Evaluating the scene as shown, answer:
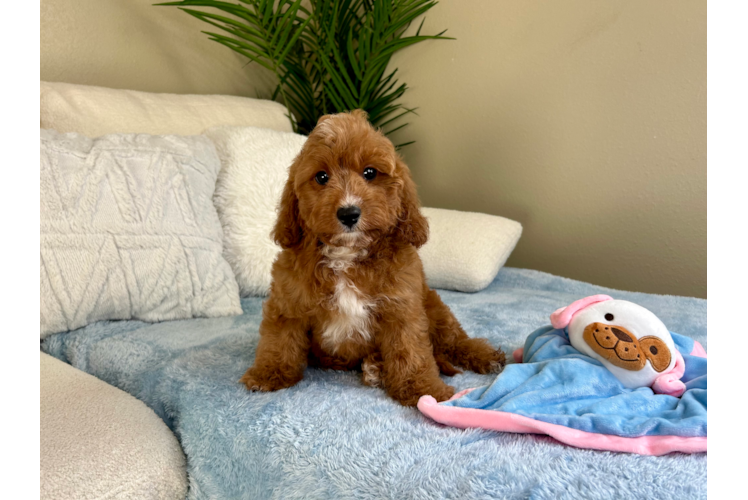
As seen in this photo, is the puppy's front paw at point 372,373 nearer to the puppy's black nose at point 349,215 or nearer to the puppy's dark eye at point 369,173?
the puppy's black nose at point 349,215

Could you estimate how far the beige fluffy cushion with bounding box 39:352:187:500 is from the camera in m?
1.21

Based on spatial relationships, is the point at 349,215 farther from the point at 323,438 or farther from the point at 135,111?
the point at 135,111

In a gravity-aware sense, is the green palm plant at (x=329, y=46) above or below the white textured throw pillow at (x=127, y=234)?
above

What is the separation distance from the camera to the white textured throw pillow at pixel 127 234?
76.5 inches

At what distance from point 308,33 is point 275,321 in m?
2.65

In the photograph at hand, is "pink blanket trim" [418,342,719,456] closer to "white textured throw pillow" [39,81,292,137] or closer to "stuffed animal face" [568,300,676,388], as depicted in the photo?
"stuffed animal face" [568,300,676,388]

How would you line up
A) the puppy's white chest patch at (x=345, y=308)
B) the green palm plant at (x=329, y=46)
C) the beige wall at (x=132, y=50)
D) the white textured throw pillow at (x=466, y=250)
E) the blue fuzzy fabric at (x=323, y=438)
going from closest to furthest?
the blue fuzzy fabric at (x=323, y=438) < the puppy's white chest patch at (x=345, y=308) < the beige wall at (x=132, y=50) < the white textured throw pillow at (x=466, y=250) < the green palm plant at (x=329, y=46)

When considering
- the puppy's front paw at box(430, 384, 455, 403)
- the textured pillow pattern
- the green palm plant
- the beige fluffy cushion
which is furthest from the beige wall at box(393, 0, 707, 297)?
the beige fluffy cushion

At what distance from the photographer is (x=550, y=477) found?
3.35 feet

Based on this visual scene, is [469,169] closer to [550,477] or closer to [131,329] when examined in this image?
[131,329]

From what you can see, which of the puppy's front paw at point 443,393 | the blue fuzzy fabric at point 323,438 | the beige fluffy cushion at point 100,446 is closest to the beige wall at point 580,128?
the blue fuzzy fabric at point 323,438

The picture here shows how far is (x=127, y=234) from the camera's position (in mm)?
2080

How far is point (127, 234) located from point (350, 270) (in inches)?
43.7

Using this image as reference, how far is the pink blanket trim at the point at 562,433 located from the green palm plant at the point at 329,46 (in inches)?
98.4
